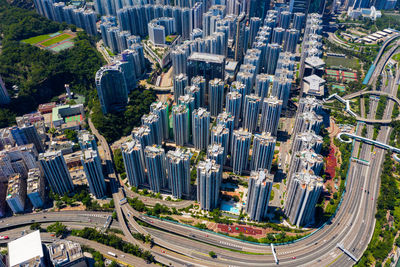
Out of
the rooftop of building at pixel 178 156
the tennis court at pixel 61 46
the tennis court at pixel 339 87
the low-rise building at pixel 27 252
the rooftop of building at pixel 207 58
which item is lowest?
the low-rise building at pixel 27 252

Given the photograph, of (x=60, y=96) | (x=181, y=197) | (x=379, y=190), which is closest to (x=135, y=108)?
(x=60, y=96)

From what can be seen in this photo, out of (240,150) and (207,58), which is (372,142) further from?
(207,58)

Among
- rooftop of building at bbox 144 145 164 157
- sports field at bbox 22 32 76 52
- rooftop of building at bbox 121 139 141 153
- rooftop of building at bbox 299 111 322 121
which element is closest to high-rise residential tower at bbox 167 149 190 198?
rooftop of building at bbox 144 145 164 157

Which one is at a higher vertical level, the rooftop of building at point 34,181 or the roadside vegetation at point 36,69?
the roadside vegetation at point 36,69

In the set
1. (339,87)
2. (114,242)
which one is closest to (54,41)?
(114,242)

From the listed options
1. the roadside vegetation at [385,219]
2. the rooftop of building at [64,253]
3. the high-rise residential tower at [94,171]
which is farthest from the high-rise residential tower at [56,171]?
the roadside vegetation at [385,219]

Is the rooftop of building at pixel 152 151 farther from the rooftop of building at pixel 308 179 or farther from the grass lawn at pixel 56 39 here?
the grass lawn at pixel 56 39

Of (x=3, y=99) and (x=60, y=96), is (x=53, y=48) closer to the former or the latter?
(x=60, y=96)

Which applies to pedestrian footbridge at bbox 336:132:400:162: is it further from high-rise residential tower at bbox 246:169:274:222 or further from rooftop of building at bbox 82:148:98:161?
rooftop of building at bbox 82:148:98:161
